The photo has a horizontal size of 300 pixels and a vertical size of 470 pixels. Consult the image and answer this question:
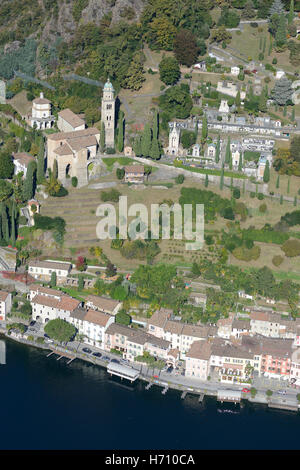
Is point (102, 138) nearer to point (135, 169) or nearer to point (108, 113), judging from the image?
point (108, 113)

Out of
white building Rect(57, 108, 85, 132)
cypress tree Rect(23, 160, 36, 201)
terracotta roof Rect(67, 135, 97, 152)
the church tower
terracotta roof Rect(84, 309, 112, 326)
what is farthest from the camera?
white building Rect(57, 108, 85, 132)

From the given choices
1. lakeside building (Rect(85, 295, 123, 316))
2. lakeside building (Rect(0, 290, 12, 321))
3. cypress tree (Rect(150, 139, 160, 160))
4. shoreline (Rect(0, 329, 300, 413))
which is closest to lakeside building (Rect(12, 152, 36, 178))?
cypress tree (Rect(150, 139, 160, 160))

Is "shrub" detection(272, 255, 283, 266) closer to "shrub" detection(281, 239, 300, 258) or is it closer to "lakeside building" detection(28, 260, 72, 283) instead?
"shrub" detection(281, 239, 300, 258)

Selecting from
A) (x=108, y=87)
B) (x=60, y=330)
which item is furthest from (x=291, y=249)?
(x=108, y=87)

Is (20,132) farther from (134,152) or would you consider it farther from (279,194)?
(279,194)

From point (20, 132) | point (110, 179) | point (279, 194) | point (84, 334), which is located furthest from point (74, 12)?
point (84, 334)

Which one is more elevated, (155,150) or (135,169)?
(155,150)

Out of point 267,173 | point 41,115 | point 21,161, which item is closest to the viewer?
point 267,173
